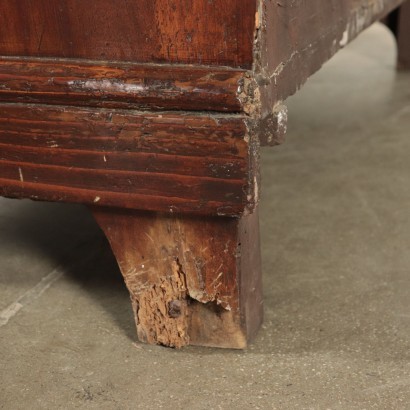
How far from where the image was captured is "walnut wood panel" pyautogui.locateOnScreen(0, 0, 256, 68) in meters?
1.15

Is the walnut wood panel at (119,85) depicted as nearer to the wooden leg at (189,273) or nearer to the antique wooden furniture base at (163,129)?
the antique wooden furniture base at (163,129)

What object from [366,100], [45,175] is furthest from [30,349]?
[366,100]

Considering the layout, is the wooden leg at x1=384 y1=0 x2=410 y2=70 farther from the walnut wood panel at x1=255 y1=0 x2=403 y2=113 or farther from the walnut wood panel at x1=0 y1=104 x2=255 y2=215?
the walnut wood panel at x1=0 y1=104 x2=255 y2=215

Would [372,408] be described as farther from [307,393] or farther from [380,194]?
[380,194]

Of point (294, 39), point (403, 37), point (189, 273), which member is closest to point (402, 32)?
point (403, 37)

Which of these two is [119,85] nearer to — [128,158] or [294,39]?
[128,158]

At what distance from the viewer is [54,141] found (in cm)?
127

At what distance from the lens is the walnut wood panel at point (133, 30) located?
115 cm

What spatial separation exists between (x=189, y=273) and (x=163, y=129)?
0.25 metres

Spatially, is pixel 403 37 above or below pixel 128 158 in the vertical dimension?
below

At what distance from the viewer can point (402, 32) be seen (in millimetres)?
3389

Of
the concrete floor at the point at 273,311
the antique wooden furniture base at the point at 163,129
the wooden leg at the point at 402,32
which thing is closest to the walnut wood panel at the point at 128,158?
the antique wooden furniture base at the point at 163,129

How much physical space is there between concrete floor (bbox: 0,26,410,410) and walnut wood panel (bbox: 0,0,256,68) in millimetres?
465

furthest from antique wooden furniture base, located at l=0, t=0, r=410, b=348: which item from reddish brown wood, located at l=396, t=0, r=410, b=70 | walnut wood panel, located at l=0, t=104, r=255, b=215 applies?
reddish brown wood, located at l=396, t=0, r=410, b=70
